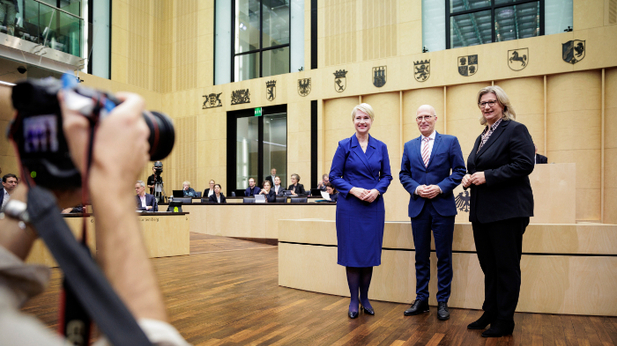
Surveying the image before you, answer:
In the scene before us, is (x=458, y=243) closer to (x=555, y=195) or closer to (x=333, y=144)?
(x=555, y=195)

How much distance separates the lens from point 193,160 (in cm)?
1151

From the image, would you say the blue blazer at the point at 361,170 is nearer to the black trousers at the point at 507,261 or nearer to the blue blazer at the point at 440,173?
the blue blazer at the point at 440,173

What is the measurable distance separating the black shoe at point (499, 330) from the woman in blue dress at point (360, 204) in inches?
28.3

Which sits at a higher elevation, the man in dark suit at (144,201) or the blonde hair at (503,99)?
the blonde hair at (503,99)

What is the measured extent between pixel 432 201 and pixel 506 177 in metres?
0.56

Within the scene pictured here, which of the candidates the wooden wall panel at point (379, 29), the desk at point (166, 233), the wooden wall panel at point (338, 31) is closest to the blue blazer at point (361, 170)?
the desk at point (166, 233)

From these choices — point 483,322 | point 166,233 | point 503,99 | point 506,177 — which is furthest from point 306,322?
point 166,233

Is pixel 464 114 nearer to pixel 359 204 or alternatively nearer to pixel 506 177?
pixel 359 204

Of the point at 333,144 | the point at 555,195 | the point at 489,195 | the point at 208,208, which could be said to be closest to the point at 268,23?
the point at 333,144

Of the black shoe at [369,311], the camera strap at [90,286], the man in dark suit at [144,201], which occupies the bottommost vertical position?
the black shoe at [369,311]

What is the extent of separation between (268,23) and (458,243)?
9514 millimetres

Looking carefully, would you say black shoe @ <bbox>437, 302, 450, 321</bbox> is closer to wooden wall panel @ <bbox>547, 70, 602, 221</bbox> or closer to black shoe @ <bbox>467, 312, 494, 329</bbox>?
black shoe @ <bbox>467, 312, 494, 329</bbox>

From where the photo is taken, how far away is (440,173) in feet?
9.09

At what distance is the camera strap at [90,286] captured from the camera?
0.35 meters
